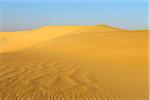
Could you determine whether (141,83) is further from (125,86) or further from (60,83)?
(60,83)

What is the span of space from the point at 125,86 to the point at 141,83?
74cm

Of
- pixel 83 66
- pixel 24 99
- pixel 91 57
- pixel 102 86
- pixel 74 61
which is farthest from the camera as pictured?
pixel 91 57

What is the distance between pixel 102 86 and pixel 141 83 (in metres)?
1.48

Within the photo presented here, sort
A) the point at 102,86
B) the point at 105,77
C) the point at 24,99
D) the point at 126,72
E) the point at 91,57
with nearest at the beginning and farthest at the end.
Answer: the point at 24,99, the point at 102,86, the point at 105,77, the point at 126,72, the point at 91,57

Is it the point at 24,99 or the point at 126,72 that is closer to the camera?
the point at 24,99


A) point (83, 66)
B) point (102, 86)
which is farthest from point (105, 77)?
point (83, 66)

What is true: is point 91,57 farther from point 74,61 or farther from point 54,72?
point 54,72

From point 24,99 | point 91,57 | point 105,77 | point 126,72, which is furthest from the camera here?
point 91,57

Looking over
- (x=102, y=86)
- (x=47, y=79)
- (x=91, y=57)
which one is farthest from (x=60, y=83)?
(x=91, y=57)

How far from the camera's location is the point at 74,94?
25.4 ft

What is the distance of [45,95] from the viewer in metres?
7.61

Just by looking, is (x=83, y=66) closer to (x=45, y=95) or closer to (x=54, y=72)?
(x=54, y=72)

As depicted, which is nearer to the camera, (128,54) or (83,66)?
(83,66)

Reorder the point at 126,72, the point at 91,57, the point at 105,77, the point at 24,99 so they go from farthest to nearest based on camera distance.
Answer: the point at 91,57
the point at 126,72
the point at 105,77
the point at 24,99
